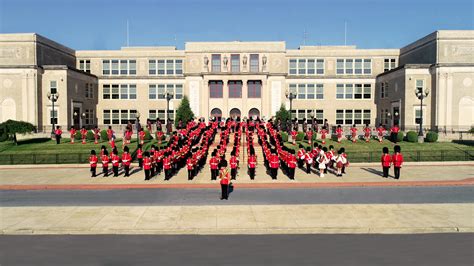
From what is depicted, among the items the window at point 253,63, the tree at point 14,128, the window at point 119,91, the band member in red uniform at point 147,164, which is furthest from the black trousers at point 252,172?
the window at point 119,91

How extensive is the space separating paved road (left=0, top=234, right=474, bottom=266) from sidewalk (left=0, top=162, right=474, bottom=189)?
7.76 meters

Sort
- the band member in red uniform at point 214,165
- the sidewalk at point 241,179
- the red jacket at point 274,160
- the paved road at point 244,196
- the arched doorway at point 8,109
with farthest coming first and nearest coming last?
the arched doorway at point 8,109 → the red jacket at point 274,160 → the band member in red uniform at point 214,165 → the sidewalk at point 241,179 → the paved road at point 244,196

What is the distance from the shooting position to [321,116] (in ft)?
196

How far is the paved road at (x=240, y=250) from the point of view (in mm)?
8469

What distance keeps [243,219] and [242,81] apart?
4584cm

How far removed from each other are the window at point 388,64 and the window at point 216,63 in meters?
25.2

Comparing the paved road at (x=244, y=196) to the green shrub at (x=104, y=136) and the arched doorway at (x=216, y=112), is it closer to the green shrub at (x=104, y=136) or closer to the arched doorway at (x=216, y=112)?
the green shrub at (x=104, y=136)

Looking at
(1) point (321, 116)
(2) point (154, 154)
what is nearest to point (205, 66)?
(1) point (321, 116)

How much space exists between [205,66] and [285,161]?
1525 inches

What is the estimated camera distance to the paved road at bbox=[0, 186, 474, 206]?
14562mm

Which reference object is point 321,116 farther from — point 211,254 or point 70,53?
point 211,254

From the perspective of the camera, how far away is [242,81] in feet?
186

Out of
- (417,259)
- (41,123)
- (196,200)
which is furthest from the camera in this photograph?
(41,123)

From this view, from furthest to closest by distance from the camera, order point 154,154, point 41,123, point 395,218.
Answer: point 41,123, point 154,154, point 395,218
